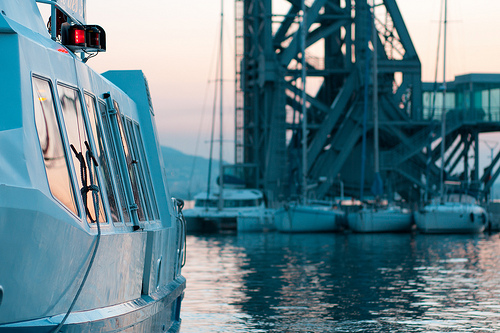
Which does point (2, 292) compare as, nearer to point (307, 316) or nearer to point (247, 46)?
point (307, 316)

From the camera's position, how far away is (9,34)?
5.09 meters

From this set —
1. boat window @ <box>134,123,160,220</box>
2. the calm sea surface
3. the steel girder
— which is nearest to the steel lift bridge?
the steel girder

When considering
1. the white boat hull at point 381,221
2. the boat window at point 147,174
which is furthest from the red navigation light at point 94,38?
the white boat hull at point 381,221

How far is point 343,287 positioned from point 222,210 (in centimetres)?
3328

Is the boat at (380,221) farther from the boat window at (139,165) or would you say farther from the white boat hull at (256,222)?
the boat window at (139,165)

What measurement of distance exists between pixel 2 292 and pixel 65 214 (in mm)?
850

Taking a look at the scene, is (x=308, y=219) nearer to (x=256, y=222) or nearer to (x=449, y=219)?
(x=256, y=222)

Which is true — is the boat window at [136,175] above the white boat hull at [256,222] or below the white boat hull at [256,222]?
above

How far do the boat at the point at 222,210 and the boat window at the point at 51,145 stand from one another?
4694 centimetres

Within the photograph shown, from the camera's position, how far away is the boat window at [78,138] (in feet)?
18.9

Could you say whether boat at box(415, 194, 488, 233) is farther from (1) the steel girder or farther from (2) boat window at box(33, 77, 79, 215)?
(2) boat window at box(33, 77, 79, 215)

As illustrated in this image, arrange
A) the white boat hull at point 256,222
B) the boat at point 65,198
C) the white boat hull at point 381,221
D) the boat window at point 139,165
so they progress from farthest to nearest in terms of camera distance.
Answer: the white boat hull at point 256,222
the white boat hull at point 381,221
the boat window at point 139,165
the boat at point 65,198

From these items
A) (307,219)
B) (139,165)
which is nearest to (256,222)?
(307,219)

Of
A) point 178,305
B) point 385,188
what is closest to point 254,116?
point 385,188
